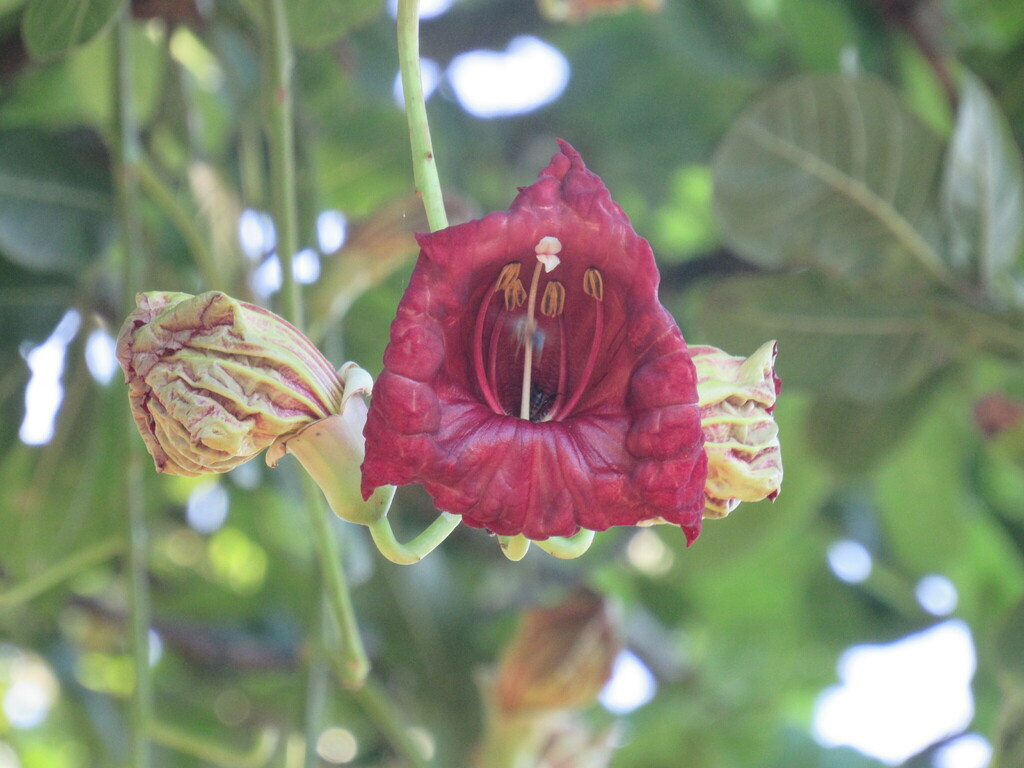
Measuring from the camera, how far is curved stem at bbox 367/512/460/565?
2.53 feet

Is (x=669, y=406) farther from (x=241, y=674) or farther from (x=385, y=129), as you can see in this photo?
(x=241, y=674)

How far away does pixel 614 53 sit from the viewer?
2.41 m

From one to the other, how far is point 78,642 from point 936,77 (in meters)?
2.14

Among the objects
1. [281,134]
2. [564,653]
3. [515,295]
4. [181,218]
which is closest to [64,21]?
[281,134]

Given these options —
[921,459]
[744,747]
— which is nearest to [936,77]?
[921,459]

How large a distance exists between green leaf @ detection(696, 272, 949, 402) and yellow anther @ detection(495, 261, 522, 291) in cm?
90

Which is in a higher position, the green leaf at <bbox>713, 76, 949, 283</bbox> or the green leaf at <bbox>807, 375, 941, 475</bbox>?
the green leaf at <bbox>713, 76, 949, 283</bbox>

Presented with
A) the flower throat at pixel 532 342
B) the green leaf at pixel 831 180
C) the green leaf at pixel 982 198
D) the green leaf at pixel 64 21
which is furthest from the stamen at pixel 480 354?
the green leaf at pixel 982 198

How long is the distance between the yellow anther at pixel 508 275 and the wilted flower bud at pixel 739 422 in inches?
5.6

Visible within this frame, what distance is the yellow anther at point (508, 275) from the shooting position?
31.0 inches

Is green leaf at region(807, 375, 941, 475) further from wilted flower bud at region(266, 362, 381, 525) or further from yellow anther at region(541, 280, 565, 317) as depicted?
wilted flower bud at region(266, 362, 381, 525)

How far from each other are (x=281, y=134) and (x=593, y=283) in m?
0.41

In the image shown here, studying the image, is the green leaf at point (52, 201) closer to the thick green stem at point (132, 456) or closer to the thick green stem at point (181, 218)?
the thick green stem at point (181, 218)

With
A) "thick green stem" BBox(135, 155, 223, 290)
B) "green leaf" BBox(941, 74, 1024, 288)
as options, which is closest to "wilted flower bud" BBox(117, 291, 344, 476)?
"thick green stem" BBox(135, 155, 223, 290)
